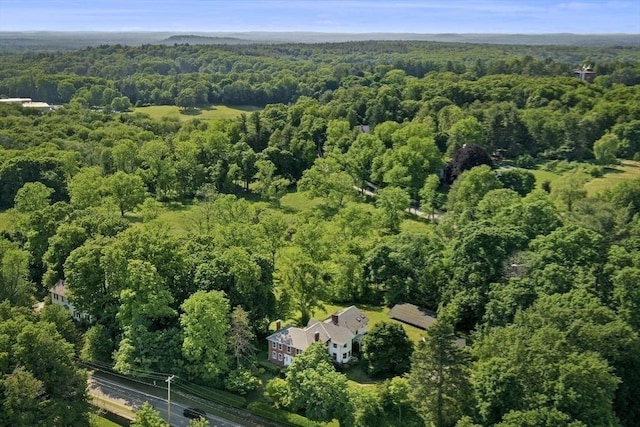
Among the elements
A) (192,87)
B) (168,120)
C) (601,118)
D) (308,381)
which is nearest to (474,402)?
(308,381)

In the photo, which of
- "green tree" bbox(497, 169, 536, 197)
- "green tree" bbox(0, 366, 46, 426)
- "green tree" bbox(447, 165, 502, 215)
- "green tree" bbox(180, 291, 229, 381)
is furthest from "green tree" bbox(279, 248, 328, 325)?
"green tree" bbox(497, 169, 536, 197)

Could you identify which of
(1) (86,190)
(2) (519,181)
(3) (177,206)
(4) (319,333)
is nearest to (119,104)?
(3) (177,206)

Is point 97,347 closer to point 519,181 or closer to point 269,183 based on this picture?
point 269,183

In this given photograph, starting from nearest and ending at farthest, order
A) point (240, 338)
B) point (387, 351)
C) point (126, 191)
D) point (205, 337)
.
Result: point (205, 337), point (240, 338), point (387, 351), point (126, 191)

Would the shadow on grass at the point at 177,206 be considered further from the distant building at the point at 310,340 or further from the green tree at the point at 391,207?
the distant building at the point at 310,340

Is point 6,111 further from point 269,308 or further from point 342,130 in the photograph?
point 269,308

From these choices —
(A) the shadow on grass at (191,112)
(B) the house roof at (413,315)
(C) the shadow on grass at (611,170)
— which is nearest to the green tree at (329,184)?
(B) the house roof at (413,315)
